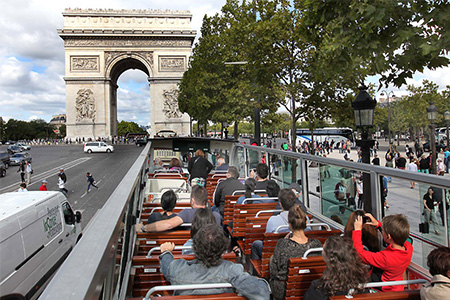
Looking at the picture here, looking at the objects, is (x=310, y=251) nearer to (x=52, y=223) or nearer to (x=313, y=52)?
(x=52, y=223)

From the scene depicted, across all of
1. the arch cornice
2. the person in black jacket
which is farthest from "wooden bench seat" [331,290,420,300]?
the arch cornice

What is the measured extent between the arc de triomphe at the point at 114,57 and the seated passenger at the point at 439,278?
51118 millimetres

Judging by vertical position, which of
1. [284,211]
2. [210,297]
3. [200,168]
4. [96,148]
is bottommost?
[210,297]

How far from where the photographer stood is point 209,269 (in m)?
2.45

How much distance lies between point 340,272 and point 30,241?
5300mm

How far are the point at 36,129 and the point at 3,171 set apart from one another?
10480cm

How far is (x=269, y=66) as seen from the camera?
46.3 feet

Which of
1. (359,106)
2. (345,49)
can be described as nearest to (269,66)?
(359,106)

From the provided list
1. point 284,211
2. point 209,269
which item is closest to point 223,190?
point 284,211

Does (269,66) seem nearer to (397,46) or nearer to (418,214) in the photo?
(397,46)

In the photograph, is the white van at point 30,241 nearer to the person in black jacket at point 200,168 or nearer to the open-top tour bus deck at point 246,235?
the open-top tour bus deck at point 246,235

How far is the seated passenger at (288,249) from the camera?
3.11 m

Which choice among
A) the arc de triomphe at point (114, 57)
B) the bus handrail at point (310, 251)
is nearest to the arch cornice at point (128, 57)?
the arc de triomphe at point (114, 57)

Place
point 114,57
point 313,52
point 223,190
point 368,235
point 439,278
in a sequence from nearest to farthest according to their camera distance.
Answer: point 439,278, point 368,235, point 223,190, point 313,52, point 114,57
